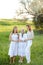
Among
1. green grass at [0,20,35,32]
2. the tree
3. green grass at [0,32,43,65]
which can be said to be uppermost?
the tree

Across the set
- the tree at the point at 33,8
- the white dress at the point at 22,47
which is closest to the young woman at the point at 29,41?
the white dress at the point at 22,47

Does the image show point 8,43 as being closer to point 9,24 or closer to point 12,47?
point 12,47

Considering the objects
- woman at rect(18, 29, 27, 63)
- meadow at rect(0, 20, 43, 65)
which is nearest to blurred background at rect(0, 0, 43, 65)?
meadow at rect(0, 20, 43, 65)

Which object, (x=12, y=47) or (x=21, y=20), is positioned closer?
(x=12, y=47)

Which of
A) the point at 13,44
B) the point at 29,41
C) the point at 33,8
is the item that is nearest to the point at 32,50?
the point at 29,41

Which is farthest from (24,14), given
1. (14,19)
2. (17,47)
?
(17,47)

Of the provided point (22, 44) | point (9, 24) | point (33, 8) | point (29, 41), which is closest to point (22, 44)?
point (22, 44)

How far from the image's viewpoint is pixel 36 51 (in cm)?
636

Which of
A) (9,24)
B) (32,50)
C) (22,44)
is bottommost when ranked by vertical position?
(32,50)

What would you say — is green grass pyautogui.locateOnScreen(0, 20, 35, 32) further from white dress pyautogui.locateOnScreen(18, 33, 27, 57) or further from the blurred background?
white dress pyautogui.locateOnScreen(18, 33, 27, 57)

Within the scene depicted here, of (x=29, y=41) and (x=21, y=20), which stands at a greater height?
(x=21, y=20)

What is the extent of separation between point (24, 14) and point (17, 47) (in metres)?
0.67

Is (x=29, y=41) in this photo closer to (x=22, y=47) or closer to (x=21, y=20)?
(x=22, y=47)

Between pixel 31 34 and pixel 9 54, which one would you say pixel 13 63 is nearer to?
pixel 9 54
